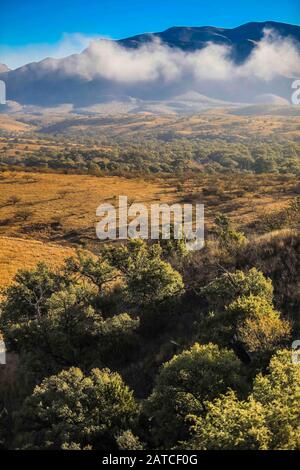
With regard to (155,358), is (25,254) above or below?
below

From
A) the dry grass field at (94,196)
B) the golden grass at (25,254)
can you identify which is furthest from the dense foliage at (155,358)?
the dry grass field at (94,196)

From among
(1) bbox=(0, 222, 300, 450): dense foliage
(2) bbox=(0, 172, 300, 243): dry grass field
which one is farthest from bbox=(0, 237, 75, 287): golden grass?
(1) bbox=(0, 222, 300, 450): dense foliage

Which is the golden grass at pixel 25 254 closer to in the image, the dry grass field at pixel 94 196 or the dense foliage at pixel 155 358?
the dry grass field at pixel 94 196

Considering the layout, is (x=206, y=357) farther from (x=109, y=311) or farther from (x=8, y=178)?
(x=8, y=178)

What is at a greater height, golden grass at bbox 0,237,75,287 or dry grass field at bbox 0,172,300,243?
dry grass field at bbox 0,172,300,243

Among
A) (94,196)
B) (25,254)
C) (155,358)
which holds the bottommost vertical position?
(25,254)

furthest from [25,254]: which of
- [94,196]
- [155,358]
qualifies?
[155,358]

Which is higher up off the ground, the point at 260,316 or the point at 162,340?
the point at 260,316

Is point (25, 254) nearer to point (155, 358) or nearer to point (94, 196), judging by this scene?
point (94, 196)

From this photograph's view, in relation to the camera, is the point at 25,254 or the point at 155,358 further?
the point at 25,254

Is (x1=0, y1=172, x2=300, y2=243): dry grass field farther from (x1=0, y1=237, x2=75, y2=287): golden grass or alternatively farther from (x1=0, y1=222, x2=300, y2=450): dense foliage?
(x1=0, y1=222, x2=300, y2=450): dense foliage

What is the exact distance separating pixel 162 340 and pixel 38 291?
10448 millimetres
